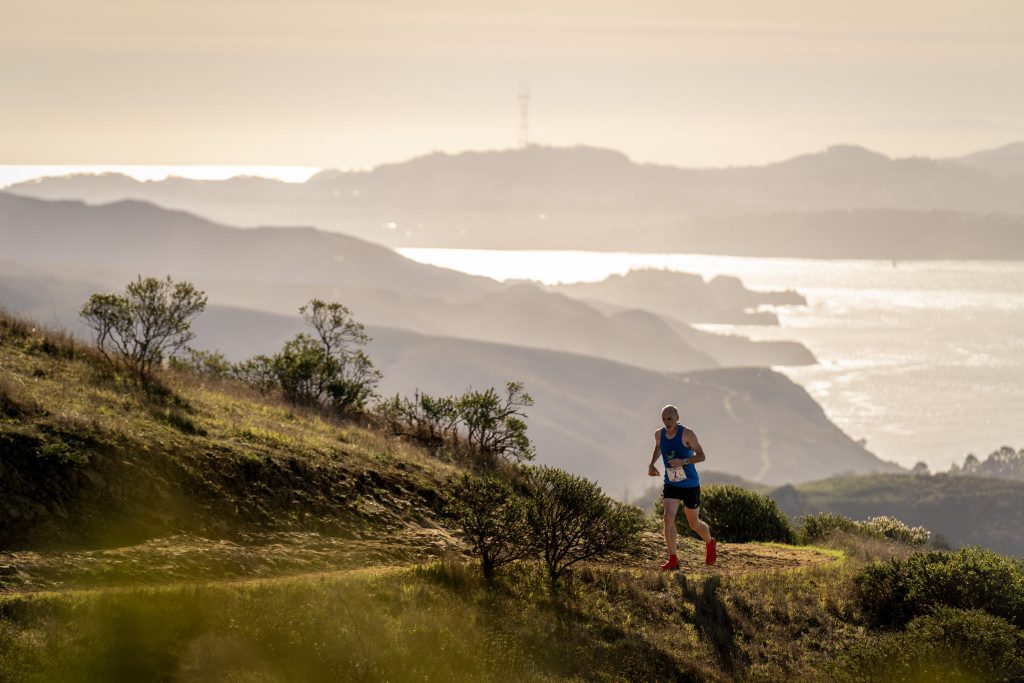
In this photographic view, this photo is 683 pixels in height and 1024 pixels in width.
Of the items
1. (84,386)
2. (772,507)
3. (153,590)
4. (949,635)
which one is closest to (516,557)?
(153,590)

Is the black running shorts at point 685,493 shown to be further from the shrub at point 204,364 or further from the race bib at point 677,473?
the shrub at point 204,364

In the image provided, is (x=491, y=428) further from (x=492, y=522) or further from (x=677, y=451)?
(x=677, y=451)

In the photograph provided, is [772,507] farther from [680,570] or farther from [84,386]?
[84,386]

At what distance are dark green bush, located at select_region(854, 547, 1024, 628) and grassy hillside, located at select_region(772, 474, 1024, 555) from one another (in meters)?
121

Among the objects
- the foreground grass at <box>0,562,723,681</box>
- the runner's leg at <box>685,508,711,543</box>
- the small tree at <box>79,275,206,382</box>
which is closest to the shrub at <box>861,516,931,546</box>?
the runner's leg at <box>685,508,711,543</box>

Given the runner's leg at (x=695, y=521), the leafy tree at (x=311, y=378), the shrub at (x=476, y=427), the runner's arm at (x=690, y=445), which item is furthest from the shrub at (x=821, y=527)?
the leafy tree at (x=311, y=378)

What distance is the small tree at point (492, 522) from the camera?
12.9 m

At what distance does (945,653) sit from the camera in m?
11.5

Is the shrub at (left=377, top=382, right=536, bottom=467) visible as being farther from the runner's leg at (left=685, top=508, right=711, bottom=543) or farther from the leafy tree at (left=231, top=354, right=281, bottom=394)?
the runner's leg at (left=685, top=508, right=711, bottom=543)

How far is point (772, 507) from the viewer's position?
22312mm

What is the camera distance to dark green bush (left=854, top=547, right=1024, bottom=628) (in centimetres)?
1328

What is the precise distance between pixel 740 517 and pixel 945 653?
10105 millimetres

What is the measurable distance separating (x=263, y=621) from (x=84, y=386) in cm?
820

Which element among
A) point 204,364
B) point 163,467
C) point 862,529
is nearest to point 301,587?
point 163,467
